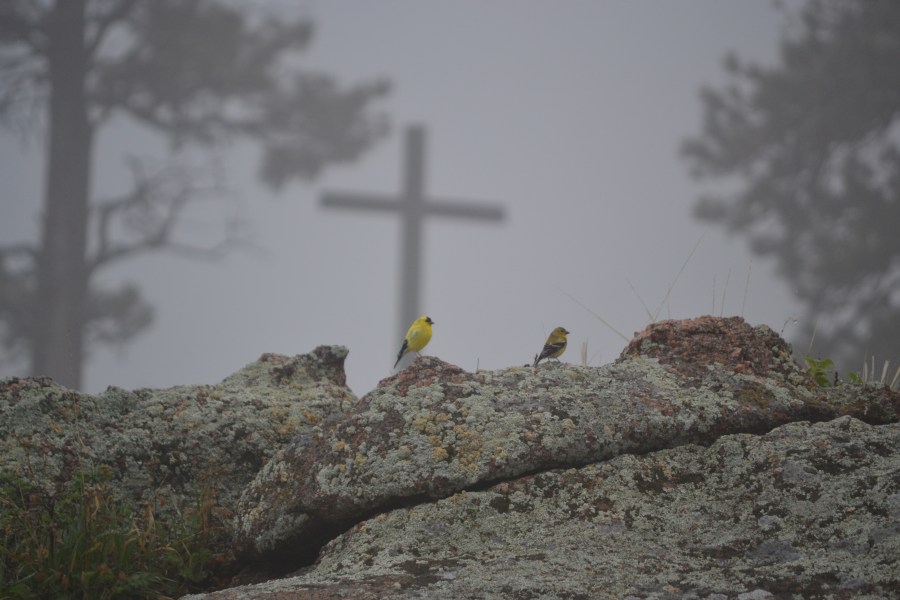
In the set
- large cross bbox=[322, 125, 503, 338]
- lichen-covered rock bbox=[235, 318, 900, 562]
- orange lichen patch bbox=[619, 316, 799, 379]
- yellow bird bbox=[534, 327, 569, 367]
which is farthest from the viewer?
large cross bbox=[322, 125, 503, 338]

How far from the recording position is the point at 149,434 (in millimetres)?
4746

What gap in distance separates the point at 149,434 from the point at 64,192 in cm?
1712

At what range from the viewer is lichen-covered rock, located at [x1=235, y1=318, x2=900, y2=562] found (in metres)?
3.83

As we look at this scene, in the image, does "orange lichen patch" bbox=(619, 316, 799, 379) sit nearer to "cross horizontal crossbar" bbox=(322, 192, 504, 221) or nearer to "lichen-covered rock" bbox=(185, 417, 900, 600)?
"lichen-covered rock" bbox=(185, 417, 900, 600)

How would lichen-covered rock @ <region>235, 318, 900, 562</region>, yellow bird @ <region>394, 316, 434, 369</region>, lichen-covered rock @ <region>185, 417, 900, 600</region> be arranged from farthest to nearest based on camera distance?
1. yellow bird @ <region>394, 316, 434, 369</region>
2. lichen-covered rock @ <region>235, 318, 900, 562</region>
3. lichen-covered rock @ <region>185, 417, 900, 600</region>

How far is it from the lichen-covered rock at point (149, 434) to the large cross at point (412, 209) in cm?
1551

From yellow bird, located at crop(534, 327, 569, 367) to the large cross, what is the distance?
14.7m

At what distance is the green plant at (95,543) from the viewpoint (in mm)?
3893

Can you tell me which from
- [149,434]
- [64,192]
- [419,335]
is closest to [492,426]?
A: [149,434]

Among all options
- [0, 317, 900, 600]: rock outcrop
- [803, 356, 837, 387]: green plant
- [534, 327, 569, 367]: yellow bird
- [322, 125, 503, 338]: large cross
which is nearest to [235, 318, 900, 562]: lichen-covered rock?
[0, 317, 900, 600]: rock outcrop

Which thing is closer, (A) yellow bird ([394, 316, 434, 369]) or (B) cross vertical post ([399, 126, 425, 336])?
(A) yellow bird ([394, 316, 434, 369])

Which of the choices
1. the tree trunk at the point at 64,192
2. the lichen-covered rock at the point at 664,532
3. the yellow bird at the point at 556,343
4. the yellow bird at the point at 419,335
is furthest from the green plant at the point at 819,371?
the tree trunk at the point at 64,192

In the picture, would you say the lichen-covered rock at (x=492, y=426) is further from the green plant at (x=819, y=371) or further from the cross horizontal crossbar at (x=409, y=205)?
the cross horizontal crossbar at (x=409, y=205)

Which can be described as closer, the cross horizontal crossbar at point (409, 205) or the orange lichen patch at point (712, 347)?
the orange lichen patch at point (712, 347)
